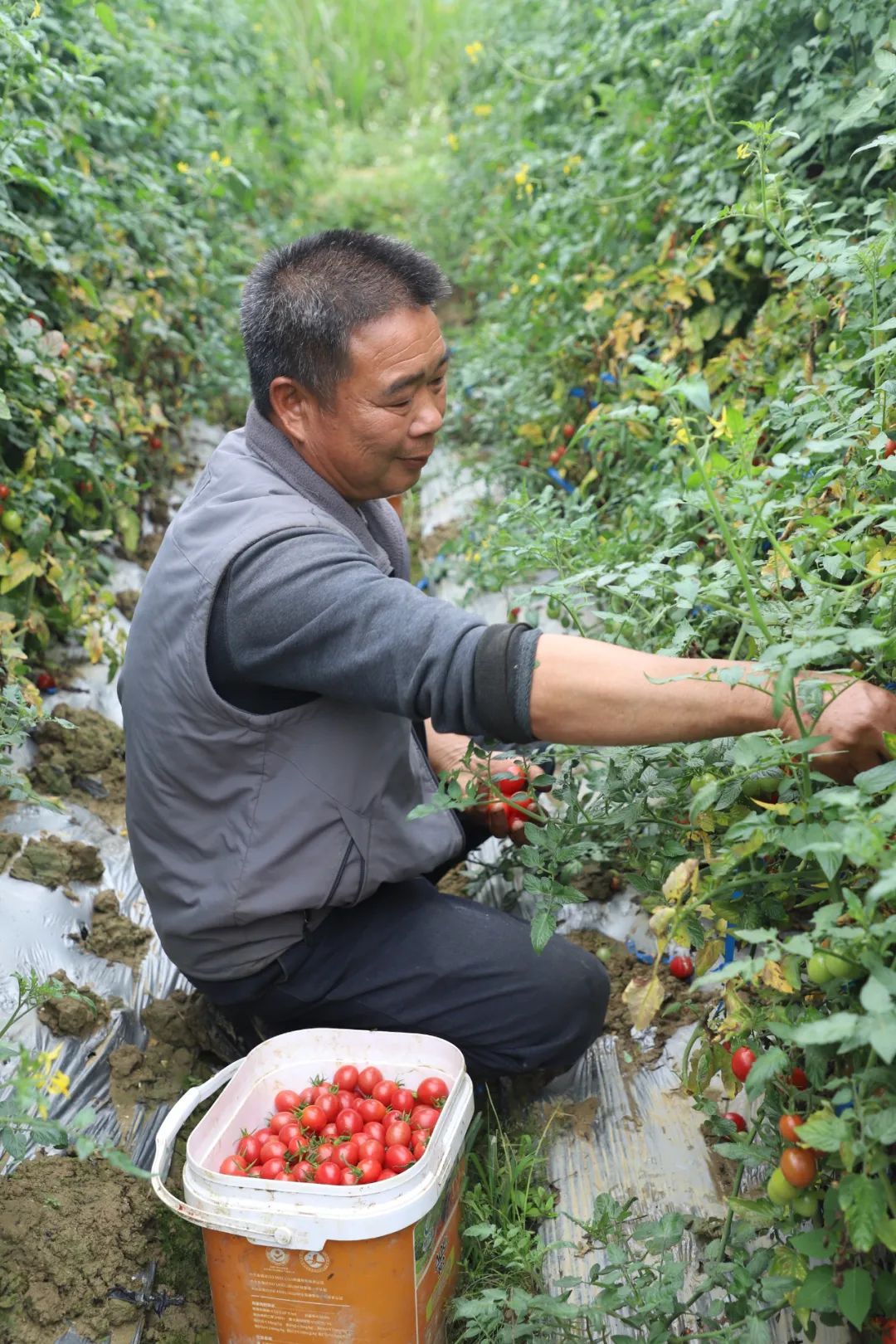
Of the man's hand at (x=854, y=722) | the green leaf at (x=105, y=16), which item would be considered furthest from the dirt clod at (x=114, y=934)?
the green leaf at (x=105, y=16)

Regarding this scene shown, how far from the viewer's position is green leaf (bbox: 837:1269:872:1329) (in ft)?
3.72

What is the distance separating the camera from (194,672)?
186 centimetres

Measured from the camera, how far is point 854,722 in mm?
1406

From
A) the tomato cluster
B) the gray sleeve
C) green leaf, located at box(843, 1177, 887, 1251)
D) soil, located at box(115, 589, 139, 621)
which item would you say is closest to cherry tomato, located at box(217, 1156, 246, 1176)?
the tomato cluster

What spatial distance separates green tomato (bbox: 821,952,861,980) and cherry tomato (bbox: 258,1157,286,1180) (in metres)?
0.91

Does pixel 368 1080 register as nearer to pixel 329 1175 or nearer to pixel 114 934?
pixel 329 1175

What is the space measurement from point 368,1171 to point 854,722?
91cm

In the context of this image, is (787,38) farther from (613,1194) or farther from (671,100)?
(613,1194)

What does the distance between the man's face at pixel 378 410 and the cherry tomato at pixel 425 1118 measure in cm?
102

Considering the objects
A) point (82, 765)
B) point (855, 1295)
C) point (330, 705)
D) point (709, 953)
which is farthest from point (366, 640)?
point (82, 765)

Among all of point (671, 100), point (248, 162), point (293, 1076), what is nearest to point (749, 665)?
point (293, 1076)

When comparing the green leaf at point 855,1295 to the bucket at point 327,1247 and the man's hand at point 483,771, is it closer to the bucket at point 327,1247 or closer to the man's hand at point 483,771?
the bucket at point 327,1247

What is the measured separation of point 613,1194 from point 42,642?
6.17 ft

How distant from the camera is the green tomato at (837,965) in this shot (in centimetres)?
110
